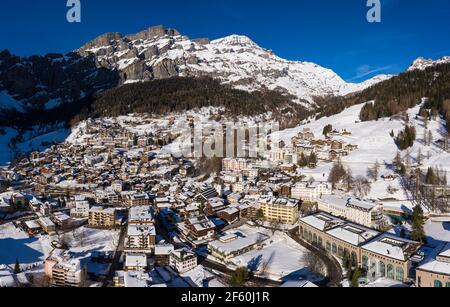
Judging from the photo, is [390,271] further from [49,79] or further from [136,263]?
[49,79]

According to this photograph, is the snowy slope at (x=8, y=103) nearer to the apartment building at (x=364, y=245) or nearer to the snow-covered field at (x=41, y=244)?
the snow-covered field at (x=41, y=244)

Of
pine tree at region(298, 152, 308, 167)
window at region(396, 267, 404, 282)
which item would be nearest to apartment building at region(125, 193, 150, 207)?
pine tree at region(298, 152, 308, 167)

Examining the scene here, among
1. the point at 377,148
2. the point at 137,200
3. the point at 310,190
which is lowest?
the point at 137,200

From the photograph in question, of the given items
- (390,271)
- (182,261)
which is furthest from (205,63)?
(390,271)

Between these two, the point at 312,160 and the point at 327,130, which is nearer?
the point at 312,160
